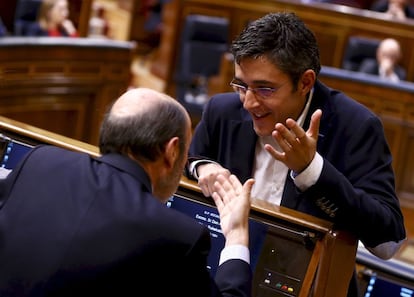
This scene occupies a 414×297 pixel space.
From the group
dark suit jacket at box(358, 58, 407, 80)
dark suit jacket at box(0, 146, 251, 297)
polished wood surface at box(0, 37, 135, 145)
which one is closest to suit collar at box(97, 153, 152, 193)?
dark suit jacket at box(0, 146, 251, 297)

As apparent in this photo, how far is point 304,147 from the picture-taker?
5.11ft

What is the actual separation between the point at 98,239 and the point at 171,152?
7.4 inches

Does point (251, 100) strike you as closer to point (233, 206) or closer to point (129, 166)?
point (233, 206)

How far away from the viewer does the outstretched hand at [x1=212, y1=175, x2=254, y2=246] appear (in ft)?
4.79

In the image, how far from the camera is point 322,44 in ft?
20.0

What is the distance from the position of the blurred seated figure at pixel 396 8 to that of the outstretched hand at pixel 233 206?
5209mm

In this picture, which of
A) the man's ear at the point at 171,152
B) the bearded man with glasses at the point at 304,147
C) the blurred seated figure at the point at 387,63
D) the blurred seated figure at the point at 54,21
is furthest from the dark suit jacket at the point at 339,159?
the blurred seated figure at the point at 54,21

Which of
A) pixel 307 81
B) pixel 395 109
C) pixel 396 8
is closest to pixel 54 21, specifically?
pixel 395 109

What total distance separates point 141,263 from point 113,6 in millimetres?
7083

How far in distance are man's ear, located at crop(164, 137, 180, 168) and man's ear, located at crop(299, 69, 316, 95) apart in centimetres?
47

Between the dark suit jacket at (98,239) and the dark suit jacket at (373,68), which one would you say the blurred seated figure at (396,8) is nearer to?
the dark suit jacket at (373,68)

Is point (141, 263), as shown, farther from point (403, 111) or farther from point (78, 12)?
point (78, 12)

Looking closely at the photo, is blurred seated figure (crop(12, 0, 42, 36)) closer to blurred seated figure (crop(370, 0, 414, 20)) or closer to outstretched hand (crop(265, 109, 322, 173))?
blurred seated figure (crop(370, 0, 414, 20))

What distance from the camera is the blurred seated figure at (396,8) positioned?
6.61 m
